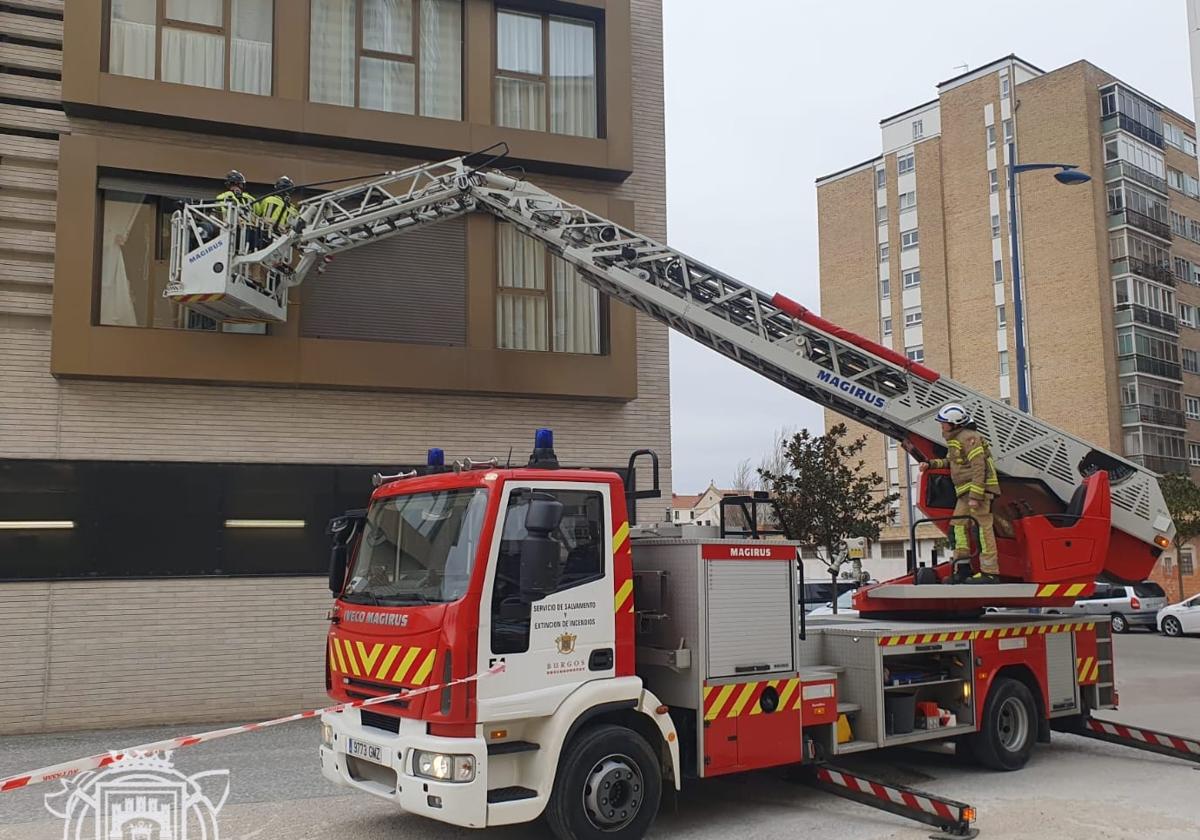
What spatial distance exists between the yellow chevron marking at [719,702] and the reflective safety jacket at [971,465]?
3605 millimetres

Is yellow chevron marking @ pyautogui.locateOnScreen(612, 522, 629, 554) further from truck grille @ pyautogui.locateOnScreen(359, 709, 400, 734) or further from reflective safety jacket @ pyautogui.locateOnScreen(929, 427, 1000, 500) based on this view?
reflective safety jacket @ pyautogui.locateOnScreen(929, 427, 1000, 500)

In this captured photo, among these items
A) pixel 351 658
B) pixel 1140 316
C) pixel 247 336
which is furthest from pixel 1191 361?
pixel 351 658

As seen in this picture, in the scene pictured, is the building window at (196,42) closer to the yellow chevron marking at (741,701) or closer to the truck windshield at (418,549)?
the truck windshield at (418,549)

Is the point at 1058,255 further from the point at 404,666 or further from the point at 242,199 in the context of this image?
the point at 404,666

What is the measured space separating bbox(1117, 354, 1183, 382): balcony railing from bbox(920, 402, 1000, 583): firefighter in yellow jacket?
138 ft

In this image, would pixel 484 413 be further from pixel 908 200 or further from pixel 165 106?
pixel 908 200

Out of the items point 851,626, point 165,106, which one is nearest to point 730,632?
point 851,626

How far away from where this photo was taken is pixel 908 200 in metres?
56.3

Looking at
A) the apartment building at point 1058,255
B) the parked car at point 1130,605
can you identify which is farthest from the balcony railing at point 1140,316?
the parked car at point 1130,605

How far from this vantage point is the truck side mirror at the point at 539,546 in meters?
6.08

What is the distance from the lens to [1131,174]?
4769cm

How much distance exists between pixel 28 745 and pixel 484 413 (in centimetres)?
647

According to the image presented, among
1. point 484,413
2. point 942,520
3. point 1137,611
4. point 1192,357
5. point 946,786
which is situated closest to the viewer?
point 946,786

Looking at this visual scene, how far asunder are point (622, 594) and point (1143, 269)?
157ft
